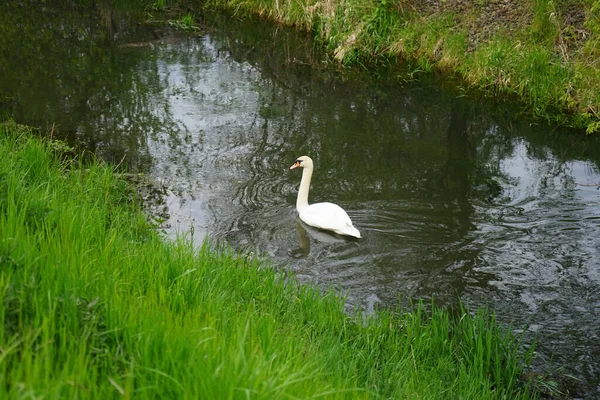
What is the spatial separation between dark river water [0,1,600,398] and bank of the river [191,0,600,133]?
1.41ft

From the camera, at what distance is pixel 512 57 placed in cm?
1223

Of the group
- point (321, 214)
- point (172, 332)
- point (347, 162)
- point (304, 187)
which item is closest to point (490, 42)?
point (347, 162)

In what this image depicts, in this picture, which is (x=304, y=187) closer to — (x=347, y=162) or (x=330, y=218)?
(x=330, y=218)

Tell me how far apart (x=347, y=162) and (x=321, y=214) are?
212 cm

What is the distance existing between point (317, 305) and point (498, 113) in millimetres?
7590

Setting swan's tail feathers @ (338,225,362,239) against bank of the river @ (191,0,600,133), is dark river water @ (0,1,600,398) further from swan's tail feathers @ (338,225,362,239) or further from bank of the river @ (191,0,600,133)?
bank of the river @ (191,0,600,133)

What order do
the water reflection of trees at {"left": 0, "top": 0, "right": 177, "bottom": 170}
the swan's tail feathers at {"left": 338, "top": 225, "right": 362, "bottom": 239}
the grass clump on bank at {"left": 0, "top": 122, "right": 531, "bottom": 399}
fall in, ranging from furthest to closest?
the water reflection of trees at {"left": 0, "top": 0, "right": 177, "bottom": 170} < the swan's tail feathers at {"left": 338, "top": 225, "right": 362, "bottom": 239} < the grass clump on bank at {"left": 0, "top": 122, "right": 531, "bottom": 399}

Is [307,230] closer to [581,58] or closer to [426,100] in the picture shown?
[426,100]

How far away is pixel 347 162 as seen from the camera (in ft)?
32.3

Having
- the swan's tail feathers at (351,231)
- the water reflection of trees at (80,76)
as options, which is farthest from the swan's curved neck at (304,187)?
the water reflection of trees at (80,76)

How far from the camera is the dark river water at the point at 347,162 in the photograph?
6.88 meters

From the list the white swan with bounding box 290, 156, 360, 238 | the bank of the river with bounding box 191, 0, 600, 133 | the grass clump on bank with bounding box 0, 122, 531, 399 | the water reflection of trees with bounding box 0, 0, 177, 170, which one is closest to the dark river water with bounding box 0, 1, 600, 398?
the water reflection of trees with bounding box 0, 0, 177, 170

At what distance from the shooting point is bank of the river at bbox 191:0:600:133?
11.6m

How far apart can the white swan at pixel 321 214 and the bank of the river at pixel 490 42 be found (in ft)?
16.6
